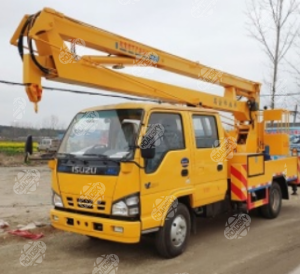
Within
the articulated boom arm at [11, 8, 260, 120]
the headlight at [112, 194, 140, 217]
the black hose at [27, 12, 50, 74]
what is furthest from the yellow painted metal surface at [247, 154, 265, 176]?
the black hose at [27, 12, 50, 74]

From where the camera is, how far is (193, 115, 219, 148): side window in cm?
623

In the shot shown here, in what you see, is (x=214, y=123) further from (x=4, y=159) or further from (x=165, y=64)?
(x=4, y=159)

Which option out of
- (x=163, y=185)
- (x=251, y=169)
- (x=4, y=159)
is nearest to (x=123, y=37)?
(x=163, y=185)

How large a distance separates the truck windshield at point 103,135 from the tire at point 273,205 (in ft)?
14.1

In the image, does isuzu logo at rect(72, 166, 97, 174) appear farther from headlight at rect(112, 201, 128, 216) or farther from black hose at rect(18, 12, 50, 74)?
black hose at rect(18, 12, 50, 74)

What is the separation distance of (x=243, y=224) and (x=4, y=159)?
75.4 ft

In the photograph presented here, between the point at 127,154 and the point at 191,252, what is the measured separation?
6.49ft

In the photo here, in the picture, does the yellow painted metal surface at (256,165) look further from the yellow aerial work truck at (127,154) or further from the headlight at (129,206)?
the headlight at (129,206)

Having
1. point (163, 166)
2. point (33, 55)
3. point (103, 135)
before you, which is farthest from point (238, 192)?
point (33, 55)

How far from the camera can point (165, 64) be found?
734cm

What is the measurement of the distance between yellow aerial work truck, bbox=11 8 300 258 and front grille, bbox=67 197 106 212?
0.01 m

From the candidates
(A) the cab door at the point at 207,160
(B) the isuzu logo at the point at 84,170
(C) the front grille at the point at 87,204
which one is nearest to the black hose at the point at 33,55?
(B) the isuzu logo at the point at 84,170

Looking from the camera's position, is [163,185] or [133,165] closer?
[133,165]

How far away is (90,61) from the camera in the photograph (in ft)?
18.8
